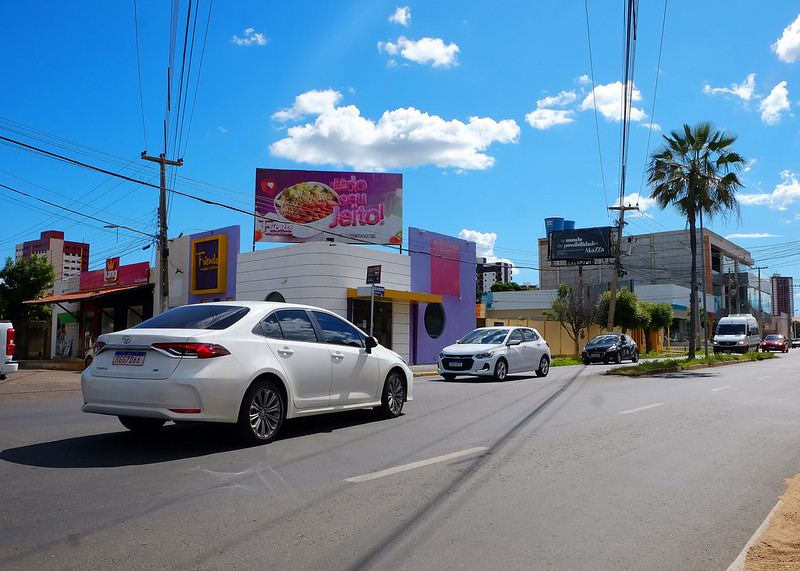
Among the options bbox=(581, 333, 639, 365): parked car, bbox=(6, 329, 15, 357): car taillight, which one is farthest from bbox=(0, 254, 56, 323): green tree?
bbox=(581, 333, 639, 365): parked car

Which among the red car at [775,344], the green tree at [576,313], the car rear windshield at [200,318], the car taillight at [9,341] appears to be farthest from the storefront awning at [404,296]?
the red car at [775,344]

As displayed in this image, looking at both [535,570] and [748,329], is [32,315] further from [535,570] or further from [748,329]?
[535,570]

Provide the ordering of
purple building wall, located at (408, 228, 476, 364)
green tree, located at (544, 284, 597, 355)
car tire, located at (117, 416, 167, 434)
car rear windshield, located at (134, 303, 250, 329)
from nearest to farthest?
car rear windshield, located at (134, 303, 250, 329)
car tire, located at (117, 416, 167, 434)
purple building wall, located at (408, 228, 476, 364)
green tree, located at (544, 284, 597, 355)

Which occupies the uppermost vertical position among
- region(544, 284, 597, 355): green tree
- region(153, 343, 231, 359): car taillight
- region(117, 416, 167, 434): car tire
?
region(544, 284, 597, 355): green tree

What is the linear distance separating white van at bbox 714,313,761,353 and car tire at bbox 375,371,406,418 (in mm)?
37234

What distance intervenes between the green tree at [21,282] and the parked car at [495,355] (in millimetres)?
41688

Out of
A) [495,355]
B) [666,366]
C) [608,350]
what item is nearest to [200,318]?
[495,355]

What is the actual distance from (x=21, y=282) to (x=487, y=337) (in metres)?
42.8

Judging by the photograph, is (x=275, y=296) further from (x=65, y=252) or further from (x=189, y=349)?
(x=65, y=252)

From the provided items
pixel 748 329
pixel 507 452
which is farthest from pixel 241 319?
pixel 748 329

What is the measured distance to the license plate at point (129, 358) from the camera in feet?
21.4

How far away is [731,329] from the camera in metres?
42.2

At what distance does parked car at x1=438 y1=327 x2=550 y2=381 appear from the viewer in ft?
55.0

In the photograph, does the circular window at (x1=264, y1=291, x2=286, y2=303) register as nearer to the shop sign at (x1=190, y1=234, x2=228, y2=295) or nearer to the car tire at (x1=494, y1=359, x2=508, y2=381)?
the shop sign at (x1=190, y1=234, x2=228, y2=295)
